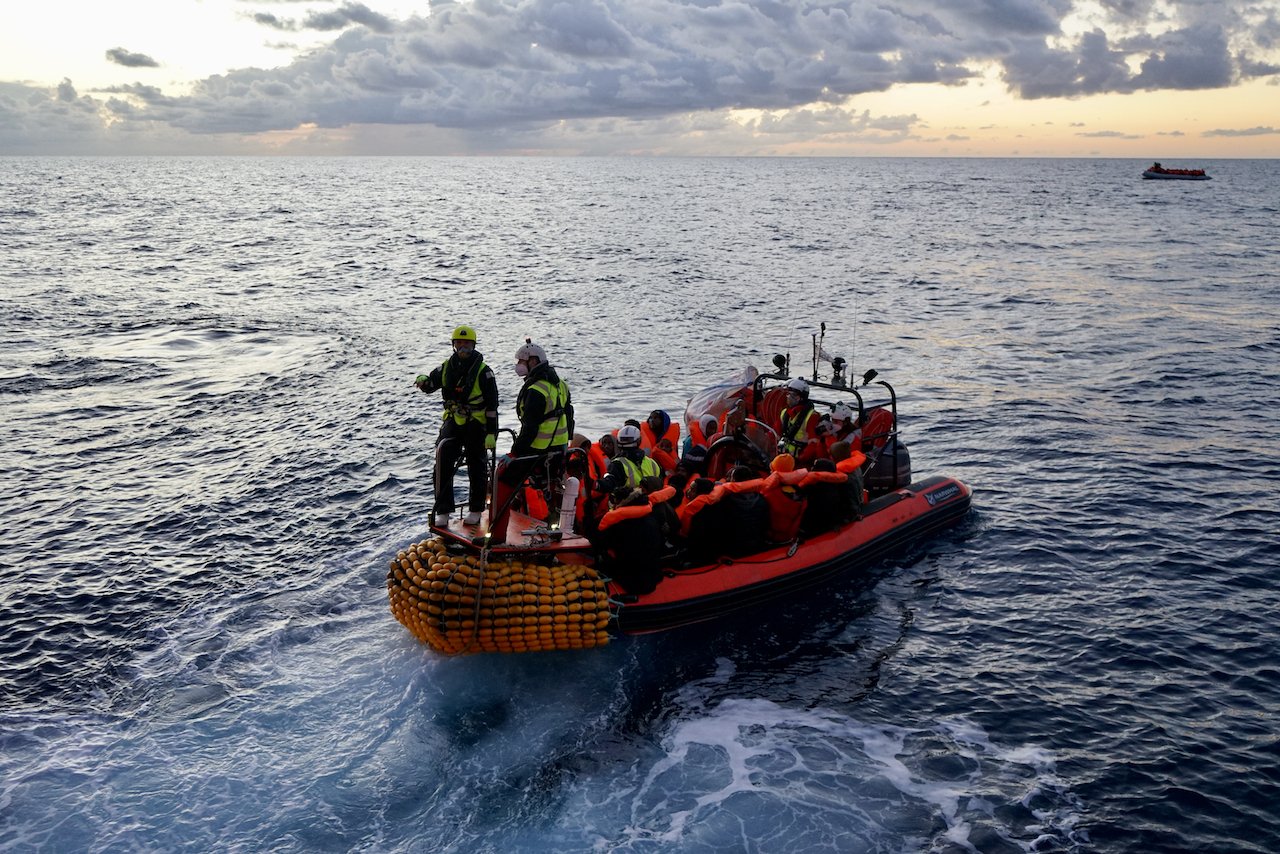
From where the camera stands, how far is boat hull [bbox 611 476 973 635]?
1031 centimetres

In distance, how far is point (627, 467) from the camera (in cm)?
1038

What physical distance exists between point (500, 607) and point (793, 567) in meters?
3.88

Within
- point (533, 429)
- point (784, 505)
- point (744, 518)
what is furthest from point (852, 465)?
point (533, 429)

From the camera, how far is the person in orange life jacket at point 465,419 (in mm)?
9852

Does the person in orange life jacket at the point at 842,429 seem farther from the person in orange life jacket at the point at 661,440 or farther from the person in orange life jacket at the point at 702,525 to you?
the person in orange life jacket at the point at 702,525

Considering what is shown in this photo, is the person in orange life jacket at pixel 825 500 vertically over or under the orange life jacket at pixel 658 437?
under

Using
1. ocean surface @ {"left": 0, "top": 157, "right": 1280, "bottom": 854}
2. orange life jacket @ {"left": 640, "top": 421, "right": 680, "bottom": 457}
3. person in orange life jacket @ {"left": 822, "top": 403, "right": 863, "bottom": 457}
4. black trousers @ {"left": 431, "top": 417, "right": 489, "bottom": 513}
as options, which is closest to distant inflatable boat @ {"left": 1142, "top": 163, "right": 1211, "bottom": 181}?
ocean surface @ {"left": 0, "top": 157, "right": 1280, "bottom": 854}

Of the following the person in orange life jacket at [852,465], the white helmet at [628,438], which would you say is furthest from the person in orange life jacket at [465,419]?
the person in orange life jacket at [852,465]

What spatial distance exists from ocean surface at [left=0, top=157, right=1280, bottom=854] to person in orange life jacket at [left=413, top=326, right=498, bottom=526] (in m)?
1.74

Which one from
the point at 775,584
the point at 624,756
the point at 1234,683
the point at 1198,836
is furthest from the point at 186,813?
the point at 1234,683

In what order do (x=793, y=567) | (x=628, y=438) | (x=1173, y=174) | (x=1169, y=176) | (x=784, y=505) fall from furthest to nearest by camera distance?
(x=1169, y=176), (x=1173, y=174), (x=784, y=505), (x=793, y=567), (x=628, y=438)

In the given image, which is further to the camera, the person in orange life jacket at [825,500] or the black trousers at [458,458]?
the person in orange life jacket at [825,500]

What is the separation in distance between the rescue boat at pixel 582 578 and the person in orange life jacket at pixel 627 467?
683 millimetres

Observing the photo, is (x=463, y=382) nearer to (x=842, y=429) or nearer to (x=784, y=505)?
(x=784, y=505)
